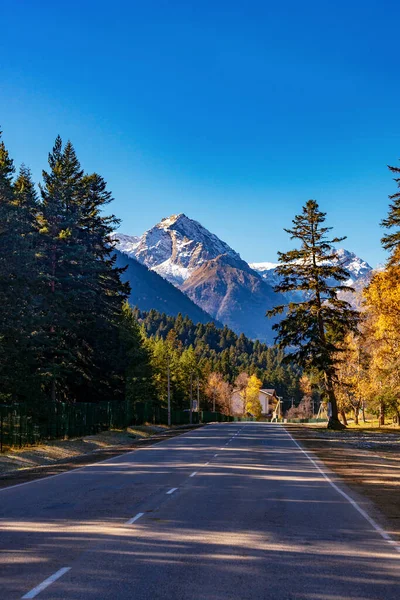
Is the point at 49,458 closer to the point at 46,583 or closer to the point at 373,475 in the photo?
the point at 373,475

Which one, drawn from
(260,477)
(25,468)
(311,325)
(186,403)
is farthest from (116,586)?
(186,403)

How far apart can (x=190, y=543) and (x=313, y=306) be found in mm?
49174

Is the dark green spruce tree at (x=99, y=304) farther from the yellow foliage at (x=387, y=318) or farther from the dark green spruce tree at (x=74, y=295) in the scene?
the yellow foliage at (x=387, y=318)

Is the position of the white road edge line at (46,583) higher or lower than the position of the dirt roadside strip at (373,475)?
higher

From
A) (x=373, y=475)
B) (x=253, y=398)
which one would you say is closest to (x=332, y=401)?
(x=373, y=475)

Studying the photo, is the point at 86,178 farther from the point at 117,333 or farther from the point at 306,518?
the point at 306,518

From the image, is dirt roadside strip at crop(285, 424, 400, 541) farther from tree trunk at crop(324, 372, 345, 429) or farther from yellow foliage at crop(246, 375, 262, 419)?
yellow foliage at crop(246, 375, 262, 419)

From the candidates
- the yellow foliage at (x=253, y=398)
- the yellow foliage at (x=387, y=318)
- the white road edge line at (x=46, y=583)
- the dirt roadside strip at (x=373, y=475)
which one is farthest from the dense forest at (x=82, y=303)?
the yellow foliage at (x=253, y=398)

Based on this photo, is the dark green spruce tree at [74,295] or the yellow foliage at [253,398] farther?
the yellow foliage at [253,398]

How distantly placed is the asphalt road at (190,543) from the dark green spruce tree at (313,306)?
38843 millimetres

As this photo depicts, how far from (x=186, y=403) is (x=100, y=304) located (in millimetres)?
79535

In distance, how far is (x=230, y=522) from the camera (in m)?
11.9

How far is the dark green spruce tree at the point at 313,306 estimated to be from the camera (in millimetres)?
56469

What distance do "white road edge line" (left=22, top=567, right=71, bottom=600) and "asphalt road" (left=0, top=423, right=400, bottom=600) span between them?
12 millimetres
